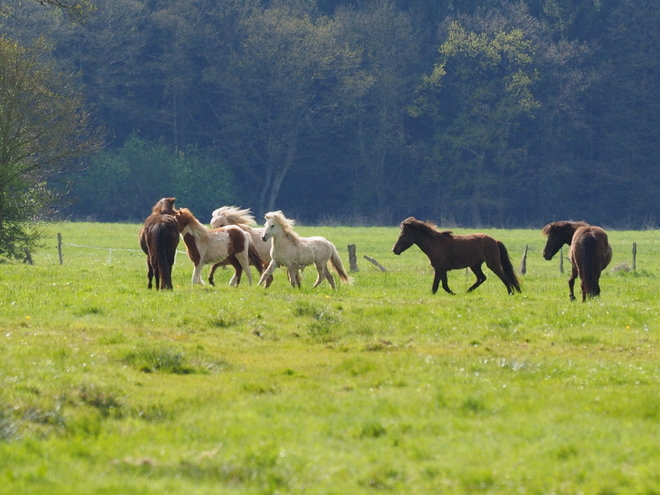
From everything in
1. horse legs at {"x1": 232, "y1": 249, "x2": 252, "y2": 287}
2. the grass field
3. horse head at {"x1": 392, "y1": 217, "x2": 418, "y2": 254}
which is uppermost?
horse head at {"x1": 392, "y1": 217, "x2": 418, "y2": 254}

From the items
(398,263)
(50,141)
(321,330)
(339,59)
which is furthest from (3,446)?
(339,59)

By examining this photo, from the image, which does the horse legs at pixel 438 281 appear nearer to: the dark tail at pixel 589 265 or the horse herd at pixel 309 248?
the horse herd at pixel 309 248

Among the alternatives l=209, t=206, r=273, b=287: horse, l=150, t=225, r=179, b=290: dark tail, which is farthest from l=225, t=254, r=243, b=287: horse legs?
l=150, t=225, r=179, b=290: dark tail

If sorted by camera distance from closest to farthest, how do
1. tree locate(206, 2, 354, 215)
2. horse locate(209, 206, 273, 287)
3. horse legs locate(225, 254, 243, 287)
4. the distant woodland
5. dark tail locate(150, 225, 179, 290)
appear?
1. dark tail locate(150, 225, 179, 290)
2. horse legs locate(225, 254, 243, 287)
3. horse locate(209, 206, 273, 287)
4. the distant woodland
5. tree locate(206, 2, 354, 215)

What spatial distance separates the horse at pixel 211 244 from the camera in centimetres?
2209

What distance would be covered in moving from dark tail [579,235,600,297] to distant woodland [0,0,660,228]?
193 feet

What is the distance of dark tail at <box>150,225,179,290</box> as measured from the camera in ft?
66.3

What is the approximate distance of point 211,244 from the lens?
73.6 ft

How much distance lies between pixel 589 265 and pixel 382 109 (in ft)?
203

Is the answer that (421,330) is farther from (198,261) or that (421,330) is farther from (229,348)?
(198,261)

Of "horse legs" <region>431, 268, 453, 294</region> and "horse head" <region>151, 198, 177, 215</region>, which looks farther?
"horse legs" <region>431, 268, 453, 294</region>

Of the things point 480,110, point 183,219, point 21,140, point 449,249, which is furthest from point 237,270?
point 480,110

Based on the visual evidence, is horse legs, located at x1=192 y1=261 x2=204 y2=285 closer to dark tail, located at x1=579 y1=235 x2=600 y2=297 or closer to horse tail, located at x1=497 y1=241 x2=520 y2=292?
horse tail, located at x1=497 y1=241 x2=520 y2=292

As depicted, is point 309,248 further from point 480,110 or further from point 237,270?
point 480,110
